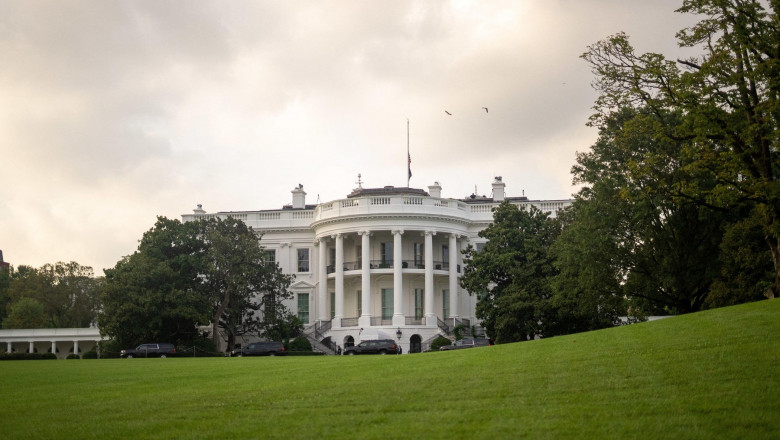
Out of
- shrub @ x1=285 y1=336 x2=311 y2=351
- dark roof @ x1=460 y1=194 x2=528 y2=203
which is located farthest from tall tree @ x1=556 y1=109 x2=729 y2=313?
dark roof @ x1=460 y1=194 x2=528 y2=203

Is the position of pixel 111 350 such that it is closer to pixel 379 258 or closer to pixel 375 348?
pixel 375 348

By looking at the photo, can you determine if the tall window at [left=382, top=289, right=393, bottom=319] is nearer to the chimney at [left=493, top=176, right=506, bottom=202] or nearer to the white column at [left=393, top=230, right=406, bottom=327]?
the white column at [left=393, top=230, right=406, bottom=327]

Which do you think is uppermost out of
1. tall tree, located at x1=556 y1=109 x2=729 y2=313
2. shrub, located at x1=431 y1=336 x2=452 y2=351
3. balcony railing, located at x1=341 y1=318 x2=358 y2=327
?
tall tree, located at x1=556 y1=109 x2=729 y2=313

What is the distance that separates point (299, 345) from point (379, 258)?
10076 mm

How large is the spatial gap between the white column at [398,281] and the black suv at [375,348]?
21.4 ft

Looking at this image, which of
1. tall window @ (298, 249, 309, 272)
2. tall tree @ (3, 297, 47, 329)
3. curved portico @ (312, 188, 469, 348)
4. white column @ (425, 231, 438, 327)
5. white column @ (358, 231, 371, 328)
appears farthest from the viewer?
tall tree @ (3, 297, 47, 329)

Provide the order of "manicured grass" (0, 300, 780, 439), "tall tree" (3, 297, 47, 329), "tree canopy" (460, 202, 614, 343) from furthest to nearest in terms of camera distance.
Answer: "tall tree" (3, 297, 47, 329) < "tree canopy" (460, 202, 614, 343) < "manicured grass" (0, 300, 780, 439)

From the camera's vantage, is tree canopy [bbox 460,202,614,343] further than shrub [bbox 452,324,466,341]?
No

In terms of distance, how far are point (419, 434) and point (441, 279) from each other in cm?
4987

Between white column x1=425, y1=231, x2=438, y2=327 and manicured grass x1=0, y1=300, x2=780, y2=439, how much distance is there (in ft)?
114

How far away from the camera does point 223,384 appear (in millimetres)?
19000

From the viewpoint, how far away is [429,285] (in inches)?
2226

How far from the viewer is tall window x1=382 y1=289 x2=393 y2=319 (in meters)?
60.2

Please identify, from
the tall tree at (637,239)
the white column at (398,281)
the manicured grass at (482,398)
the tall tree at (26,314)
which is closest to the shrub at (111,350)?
the white column at (398,281)
